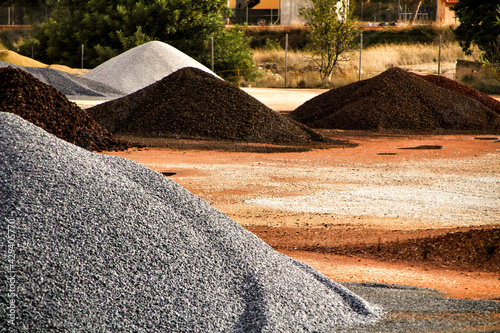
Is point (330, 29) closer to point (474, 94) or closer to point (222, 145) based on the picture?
point (474, 94)

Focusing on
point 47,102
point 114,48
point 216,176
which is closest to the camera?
point 216,176

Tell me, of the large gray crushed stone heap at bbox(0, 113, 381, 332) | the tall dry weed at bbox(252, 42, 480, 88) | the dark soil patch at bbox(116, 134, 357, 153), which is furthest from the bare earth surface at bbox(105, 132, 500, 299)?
the tall dry weed at bbox(252, 42, 480, 88)

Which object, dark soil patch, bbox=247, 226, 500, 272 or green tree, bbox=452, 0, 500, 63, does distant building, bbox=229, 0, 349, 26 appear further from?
dark soil patch, bbox=247, 226, 500, 272

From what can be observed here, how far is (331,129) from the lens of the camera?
11531 mm

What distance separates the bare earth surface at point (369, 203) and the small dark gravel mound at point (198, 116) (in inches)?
26.0

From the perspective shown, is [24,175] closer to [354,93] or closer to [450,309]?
[450,309]

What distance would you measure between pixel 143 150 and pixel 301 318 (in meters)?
5.93

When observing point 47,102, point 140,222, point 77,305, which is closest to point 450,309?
point 140,222

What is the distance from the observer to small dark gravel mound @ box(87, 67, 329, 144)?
31.0ft

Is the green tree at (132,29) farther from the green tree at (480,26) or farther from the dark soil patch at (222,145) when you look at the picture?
the dark soil patch at (222,145)

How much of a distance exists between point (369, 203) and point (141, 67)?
1183cm

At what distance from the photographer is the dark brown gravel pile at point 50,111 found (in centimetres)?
770

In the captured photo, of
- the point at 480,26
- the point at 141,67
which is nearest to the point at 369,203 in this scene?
the point at 141,67

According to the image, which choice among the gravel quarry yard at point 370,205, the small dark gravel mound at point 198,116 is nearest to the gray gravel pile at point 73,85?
the small dark gravel mound at point 198,116
